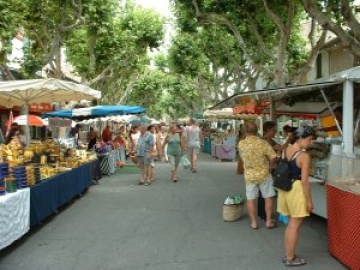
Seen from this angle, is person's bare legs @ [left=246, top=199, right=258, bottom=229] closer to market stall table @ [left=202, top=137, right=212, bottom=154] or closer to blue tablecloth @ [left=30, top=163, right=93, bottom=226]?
blue tablecloth @ [left=30, top=163, right=93, bottom=226]

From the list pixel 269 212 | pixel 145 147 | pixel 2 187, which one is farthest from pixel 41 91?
pixel 269 212

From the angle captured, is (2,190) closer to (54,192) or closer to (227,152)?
(54,192)

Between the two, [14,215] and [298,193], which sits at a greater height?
[298,193]

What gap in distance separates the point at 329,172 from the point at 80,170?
19.4 ft

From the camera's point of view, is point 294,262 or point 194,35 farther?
point 194,35

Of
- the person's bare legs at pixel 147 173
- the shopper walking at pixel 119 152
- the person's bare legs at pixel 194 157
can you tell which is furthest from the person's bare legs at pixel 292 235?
the shopper walking at pixel 119 152

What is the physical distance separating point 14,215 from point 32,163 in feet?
9.60

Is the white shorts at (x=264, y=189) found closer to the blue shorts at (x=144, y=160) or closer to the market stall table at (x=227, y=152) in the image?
the blue shorts at (x=144, y=160)

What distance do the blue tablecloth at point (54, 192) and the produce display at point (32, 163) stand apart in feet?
0.41

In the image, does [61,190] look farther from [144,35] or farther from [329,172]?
[144,35]

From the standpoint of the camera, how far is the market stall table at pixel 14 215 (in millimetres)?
5926

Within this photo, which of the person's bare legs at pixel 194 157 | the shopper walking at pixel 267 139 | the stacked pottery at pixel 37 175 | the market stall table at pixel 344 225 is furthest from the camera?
the person's bare legs at pixel 194 157

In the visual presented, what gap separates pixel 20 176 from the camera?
279 inches

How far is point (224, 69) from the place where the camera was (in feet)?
110
